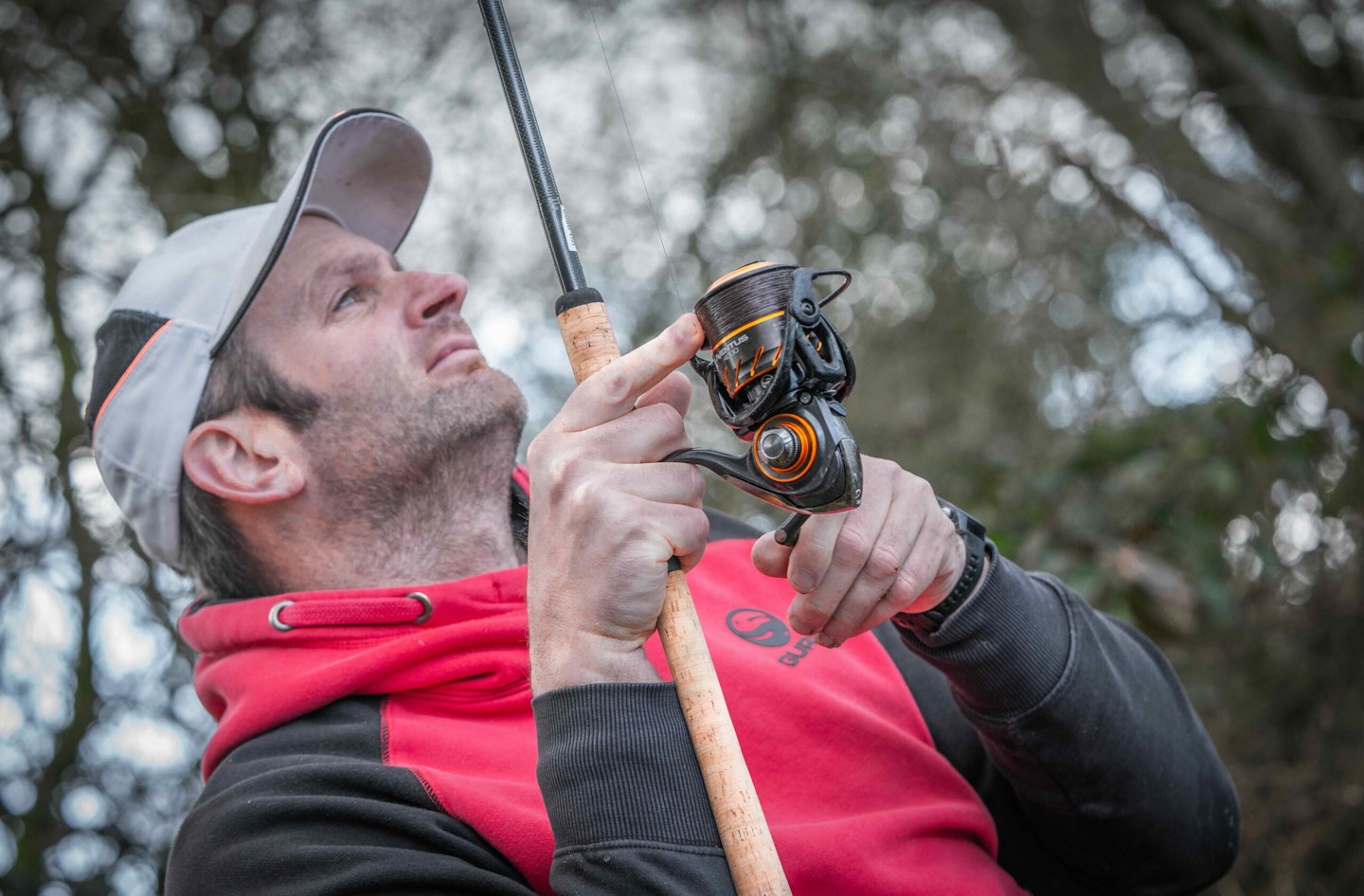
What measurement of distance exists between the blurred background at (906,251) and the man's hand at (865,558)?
6.31 ft

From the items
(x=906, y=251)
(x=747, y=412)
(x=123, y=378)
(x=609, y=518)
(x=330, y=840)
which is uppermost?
(x=747, y=412)

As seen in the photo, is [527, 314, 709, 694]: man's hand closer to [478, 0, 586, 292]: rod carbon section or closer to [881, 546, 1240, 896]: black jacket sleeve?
[478, 0, 586, 292]: rod carbon section

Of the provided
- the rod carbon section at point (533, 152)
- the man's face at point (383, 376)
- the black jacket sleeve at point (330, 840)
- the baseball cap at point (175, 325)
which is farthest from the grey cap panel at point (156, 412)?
the rod carbon section at point (533, 152)

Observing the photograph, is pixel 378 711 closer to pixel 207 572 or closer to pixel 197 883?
pixel 197 883

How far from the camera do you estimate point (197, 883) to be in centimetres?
150

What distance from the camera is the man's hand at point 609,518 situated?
4.21 ft

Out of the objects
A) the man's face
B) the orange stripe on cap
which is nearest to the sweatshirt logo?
the man's face

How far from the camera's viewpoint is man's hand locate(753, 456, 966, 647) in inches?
55.6

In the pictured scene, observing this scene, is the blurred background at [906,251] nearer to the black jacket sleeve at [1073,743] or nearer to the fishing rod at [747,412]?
the black jacket sleeve at [1073,743]

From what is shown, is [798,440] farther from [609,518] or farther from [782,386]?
[609,518]

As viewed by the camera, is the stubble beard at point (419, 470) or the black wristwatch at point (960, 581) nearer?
the black wristwatch at point (960, 581)

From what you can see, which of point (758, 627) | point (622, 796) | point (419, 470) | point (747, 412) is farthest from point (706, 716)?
point (419, 470)

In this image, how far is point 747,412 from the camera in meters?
1.27

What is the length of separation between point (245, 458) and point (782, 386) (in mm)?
1314
